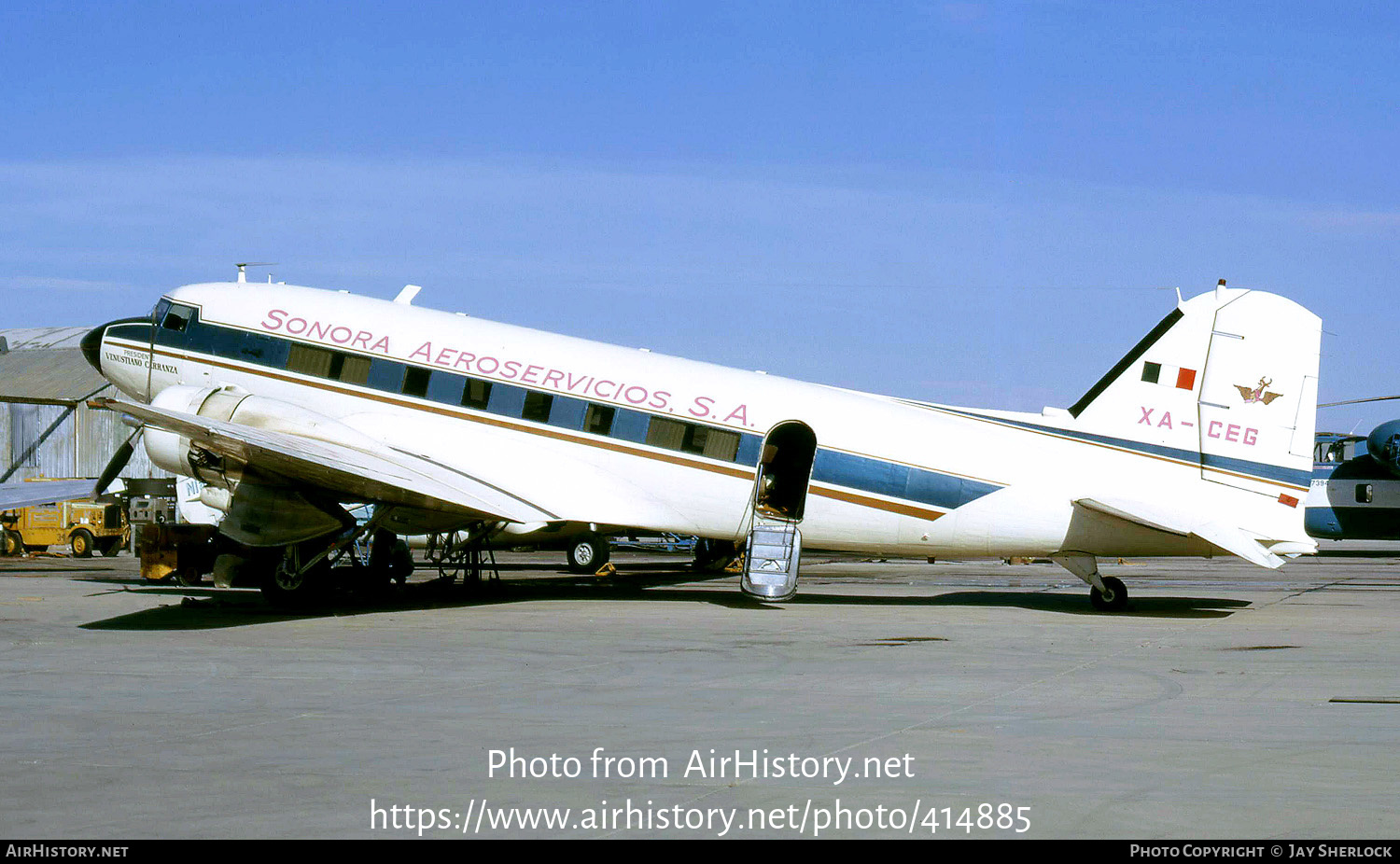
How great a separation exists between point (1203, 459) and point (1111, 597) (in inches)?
101

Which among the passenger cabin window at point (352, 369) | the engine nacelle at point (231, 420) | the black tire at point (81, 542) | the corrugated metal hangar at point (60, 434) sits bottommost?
the black tire at point (81, 542)

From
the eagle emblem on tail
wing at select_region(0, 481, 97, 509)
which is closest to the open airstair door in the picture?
the eagle emblem on tail

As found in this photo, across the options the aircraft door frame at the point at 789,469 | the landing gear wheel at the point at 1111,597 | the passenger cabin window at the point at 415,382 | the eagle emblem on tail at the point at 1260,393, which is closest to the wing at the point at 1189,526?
the landing gear wheel at the point at 1111,597

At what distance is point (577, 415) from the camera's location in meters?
20.1

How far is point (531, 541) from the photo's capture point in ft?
94.4

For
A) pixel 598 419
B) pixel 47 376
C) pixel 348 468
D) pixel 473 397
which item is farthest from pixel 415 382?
pixel 47 376

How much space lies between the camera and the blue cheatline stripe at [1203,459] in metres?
18.4

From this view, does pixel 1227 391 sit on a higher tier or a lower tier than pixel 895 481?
higher

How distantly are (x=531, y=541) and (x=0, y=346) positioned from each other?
129ft

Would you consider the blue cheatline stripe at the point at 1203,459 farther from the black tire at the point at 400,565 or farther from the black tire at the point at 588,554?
the black tire at the point at 588,554

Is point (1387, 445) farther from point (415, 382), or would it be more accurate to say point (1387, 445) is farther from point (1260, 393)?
point (415, 382)

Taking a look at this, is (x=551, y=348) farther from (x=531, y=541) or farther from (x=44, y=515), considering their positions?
(x=44, y=515)

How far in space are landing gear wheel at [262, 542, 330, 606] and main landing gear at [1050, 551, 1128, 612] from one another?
1138 centimetres

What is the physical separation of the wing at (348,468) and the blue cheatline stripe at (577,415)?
4.12 ft
